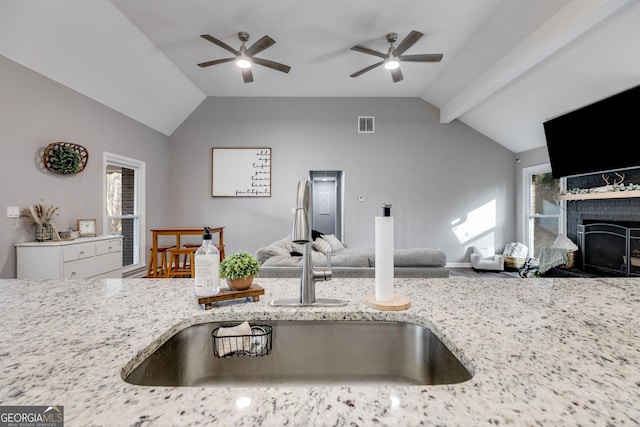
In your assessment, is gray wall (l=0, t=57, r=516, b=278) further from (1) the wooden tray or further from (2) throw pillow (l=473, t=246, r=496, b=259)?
(1) the wooden tray

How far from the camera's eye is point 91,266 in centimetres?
322

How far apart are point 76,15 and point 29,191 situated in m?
1.86

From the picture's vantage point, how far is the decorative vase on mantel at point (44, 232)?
2.98 metres

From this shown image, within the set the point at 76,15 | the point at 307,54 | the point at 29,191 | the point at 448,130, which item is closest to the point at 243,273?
the point at 29,191

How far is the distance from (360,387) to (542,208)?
615cm

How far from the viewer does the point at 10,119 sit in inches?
111

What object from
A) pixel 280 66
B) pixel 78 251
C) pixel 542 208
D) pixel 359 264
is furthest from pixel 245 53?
pixel 542 208

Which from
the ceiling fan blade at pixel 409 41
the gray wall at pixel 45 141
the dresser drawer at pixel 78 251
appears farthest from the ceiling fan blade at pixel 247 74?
the dresser drawer at pixel 78 251

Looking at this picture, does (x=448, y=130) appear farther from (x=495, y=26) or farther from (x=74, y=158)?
(x=74, y=158)

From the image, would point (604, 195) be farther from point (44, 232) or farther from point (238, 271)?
point (44, 232)

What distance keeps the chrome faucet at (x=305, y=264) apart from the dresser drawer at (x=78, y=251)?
3.12 metres

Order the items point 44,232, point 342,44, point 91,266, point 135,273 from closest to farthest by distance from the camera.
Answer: point 44,232 → point 91,266 → point 342,44 → point 135,273

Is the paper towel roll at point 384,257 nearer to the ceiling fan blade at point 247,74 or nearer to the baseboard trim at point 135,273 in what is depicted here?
the ceiling fan blade at point 247,74

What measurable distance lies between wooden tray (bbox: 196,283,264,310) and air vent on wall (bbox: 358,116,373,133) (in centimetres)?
518
